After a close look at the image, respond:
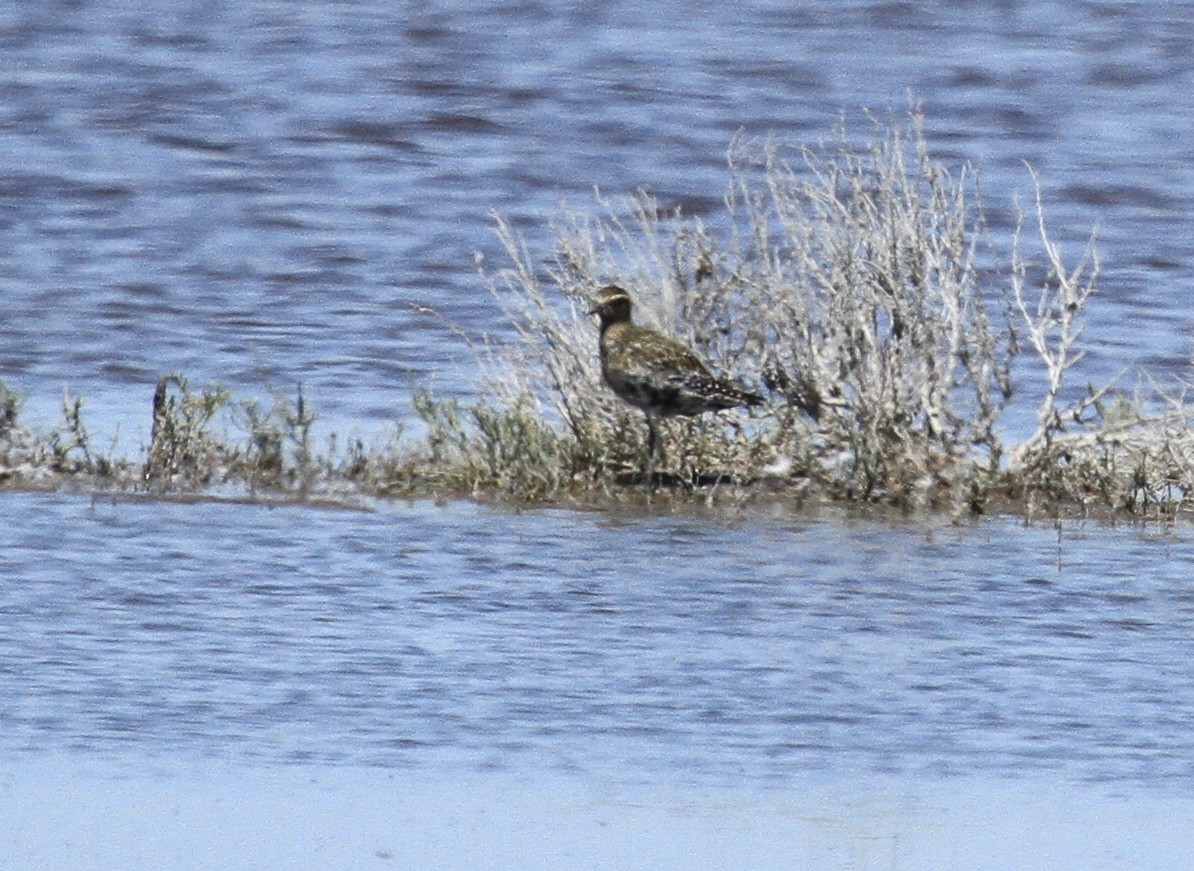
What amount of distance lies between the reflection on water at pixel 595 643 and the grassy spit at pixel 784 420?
454mm

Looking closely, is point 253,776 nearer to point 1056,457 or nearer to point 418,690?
point 418,690

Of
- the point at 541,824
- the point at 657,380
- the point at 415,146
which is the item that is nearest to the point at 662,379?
the point at 657,380

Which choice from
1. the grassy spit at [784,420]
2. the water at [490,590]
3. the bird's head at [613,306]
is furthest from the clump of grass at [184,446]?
the bird's head at [613,306]

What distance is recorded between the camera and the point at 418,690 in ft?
28.6

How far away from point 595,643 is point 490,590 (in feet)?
2.71

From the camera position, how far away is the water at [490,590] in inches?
305

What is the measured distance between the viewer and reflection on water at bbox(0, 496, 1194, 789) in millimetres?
8211

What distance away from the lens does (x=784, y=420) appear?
41.0 feet

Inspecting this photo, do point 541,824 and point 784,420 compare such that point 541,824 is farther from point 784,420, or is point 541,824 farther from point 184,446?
point 784,420

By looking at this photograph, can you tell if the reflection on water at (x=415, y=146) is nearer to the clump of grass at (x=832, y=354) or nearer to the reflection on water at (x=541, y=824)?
the clump of grass at (x=832, y=354)

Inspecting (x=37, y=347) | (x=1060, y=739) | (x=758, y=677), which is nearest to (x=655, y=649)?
(x=758, y=677)

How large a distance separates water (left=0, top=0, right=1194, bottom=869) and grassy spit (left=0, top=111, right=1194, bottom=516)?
0.52 metres

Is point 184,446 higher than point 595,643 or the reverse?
higher

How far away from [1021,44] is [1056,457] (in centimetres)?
1227
